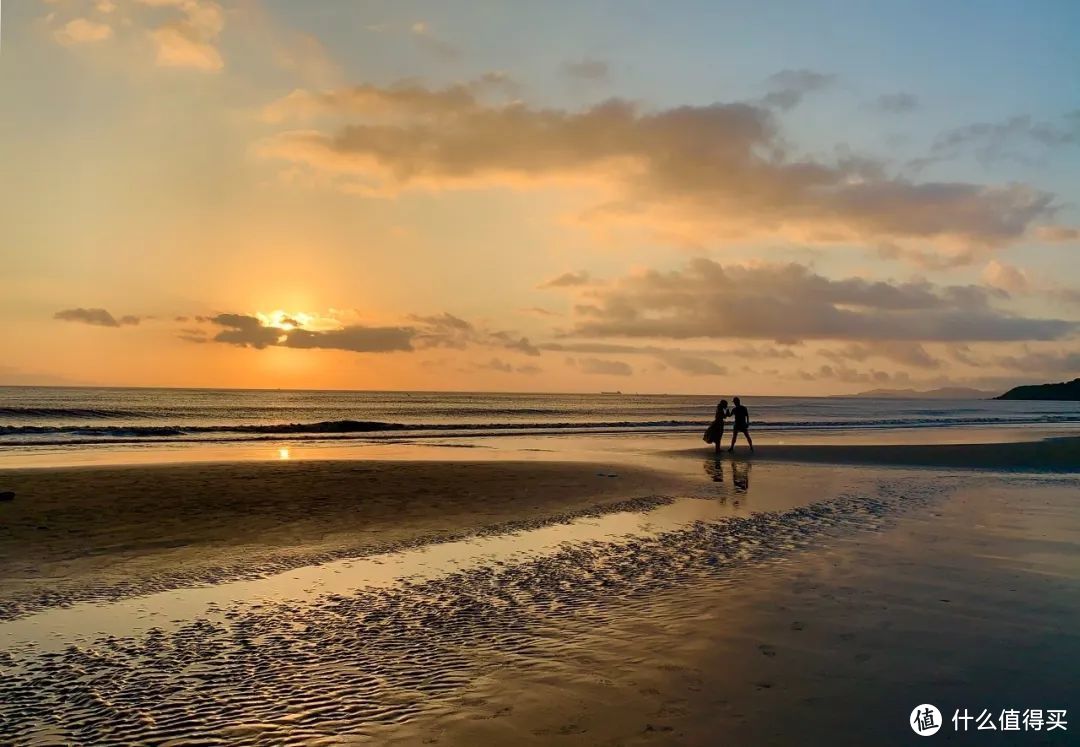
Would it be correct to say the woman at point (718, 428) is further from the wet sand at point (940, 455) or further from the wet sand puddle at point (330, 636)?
the wet sand puddle at point (330, 636)

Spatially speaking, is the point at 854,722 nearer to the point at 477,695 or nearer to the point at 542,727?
the point at 542,727

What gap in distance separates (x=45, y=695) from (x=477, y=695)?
13.2 feet

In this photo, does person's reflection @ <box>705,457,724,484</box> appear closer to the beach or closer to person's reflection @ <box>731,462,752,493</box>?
person's reflection @ <box>731,462,752,493</box>

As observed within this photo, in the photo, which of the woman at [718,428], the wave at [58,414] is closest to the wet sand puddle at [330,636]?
the woman at [718,428]

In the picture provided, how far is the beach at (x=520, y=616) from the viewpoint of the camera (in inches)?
250

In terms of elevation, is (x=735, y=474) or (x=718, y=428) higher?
(x=718, y=428)

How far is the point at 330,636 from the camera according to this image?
28.0 feet

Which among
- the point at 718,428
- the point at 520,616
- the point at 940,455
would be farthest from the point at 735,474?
the point at 520,616

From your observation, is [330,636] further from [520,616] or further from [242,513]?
[242,513]

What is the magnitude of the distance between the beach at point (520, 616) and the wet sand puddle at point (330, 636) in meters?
0.04

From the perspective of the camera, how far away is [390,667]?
7496mm

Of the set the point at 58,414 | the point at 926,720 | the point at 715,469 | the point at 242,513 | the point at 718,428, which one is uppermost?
the point at 718,428

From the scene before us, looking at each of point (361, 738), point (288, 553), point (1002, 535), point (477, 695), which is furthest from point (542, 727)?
point (1002, 535)

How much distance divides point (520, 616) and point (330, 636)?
91.8 inches
